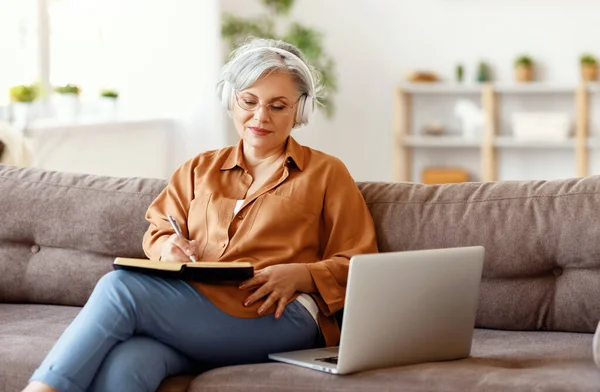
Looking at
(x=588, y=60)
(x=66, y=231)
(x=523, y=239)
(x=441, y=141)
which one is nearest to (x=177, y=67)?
(x=441, y=141)

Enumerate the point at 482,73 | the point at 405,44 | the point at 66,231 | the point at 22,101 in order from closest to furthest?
the point at 66,231
the point at 22,101
the point at 482,73
the point at 405,44

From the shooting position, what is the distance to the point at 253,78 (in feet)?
8.09

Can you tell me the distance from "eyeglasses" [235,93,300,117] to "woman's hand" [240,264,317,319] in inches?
16.7

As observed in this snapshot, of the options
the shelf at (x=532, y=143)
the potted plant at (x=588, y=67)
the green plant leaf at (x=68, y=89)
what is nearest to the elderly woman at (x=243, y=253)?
the green plant leaf at (x=68, y=89)

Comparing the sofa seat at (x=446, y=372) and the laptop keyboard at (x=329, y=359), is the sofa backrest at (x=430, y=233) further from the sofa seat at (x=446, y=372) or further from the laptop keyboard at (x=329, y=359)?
the laptop keyboard at (x=329, y=359)

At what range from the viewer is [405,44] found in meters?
6.76

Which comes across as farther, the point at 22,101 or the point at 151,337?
the point at 22,101

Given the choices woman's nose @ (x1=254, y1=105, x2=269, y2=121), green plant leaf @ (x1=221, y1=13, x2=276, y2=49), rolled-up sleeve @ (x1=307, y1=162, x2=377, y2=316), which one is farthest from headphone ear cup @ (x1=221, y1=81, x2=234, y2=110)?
green plant leaf @ (x1=221, y1=13, x2=276, y2=49)

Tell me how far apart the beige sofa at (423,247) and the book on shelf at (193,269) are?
200mm

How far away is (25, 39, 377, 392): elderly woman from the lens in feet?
6.69

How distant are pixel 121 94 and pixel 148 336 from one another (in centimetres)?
402

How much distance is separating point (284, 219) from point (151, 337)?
467mm

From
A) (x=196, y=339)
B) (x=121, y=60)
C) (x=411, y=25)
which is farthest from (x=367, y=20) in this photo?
(x=196, y=339)

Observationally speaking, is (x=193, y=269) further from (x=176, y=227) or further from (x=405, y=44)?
(x=405, y=44)
